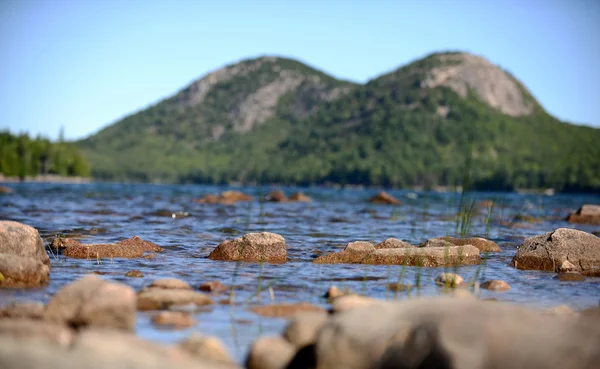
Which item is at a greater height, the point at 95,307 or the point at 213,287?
the point at 95,307

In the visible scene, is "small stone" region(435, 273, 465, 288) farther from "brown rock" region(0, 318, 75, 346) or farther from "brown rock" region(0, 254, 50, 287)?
"brown rock" region(0, 254, 50, 287)

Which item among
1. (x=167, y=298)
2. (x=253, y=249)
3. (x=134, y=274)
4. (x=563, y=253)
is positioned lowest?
(x=134, y=274)

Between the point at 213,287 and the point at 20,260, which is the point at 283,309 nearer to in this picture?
the point at 213,287

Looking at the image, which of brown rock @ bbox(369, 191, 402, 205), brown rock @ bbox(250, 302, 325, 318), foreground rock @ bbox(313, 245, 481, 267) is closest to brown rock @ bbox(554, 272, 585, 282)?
foreground rock @ bbox(313, 245, 481, 267)

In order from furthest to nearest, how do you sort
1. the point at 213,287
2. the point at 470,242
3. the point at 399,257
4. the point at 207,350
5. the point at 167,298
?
the point at 470,242 < the point at 399,257 < the point at 213,287 < the point at 167,298 < the point at 207,350

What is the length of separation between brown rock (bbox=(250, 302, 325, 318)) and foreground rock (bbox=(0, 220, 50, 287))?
3.91 metres

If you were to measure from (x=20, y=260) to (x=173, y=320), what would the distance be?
4071mm

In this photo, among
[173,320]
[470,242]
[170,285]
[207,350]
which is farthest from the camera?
[470,242]

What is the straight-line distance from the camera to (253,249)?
14.8m

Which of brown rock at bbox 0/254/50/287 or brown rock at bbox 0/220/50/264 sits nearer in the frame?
brown rock at bbox 0/254/50/287

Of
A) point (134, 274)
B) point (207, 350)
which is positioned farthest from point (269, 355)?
point (134, 274)

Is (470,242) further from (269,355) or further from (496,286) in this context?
(269,355)

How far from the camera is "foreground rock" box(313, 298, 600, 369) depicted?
200 inches

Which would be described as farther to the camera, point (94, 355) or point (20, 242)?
point (20, 242)
